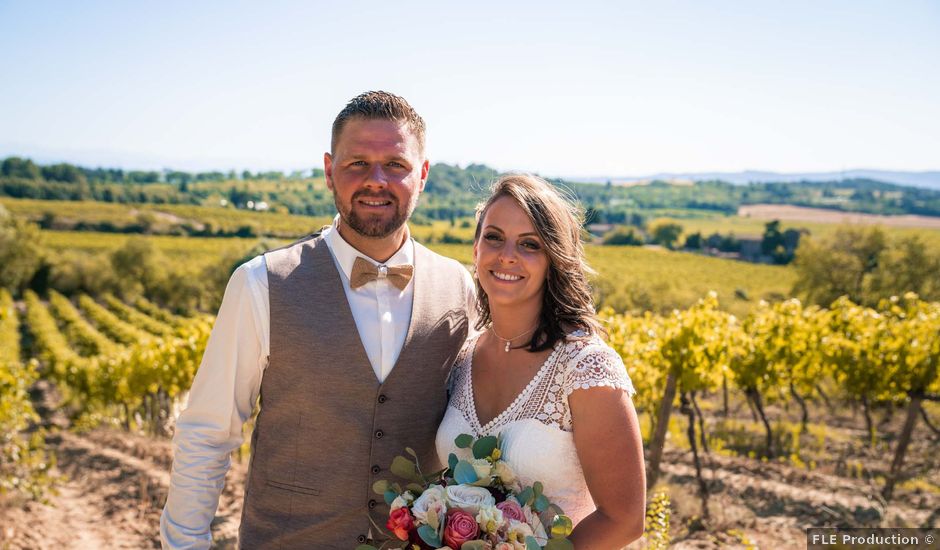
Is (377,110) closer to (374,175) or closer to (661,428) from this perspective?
(374,175)

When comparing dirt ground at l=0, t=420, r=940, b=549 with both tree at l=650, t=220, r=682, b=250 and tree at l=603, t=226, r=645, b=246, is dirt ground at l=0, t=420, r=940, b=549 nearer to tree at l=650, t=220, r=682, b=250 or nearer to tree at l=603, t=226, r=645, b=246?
tree at l=603, t=226, r=645, b=246

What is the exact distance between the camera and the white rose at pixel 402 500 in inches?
68.2

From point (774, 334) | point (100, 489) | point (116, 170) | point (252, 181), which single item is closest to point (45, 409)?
point (100, 489)

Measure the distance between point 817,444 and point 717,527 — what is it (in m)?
5.11

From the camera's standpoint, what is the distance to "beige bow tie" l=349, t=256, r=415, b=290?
2369 millimetres

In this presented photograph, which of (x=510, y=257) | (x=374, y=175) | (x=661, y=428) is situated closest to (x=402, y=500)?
(x=510, y=257)

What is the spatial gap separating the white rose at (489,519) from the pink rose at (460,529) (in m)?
0.02

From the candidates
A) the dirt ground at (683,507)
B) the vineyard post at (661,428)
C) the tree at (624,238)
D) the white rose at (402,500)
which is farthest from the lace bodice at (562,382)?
the tree at (624,238)

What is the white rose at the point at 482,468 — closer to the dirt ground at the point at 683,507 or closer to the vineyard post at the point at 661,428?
the dirt ground at the point at 683,507

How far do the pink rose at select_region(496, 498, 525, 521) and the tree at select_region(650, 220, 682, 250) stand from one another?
75.2m

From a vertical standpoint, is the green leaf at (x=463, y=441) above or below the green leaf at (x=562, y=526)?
above

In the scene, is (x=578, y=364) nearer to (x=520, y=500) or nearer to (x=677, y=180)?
(x=520, y=500)

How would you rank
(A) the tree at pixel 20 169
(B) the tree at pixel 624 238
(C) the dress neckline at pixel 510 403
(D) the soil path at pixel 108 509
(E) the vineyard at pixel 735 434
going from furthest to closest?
(A) the tree at pixel 20 169 → (B) the tree at pixel 624 238 → (E) the vineyard at pixel 735 434 → (D) the soil path at pixel 108 509 → (C) the dress neckline at pixel 510 403

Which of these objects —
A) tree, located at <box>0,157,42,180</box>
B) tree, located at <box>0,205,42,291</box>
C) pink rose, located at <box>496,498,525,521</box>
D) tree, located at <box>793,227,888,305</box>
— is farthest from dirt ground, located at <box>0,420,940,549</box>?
tree, located at <box>0,157,42,180</box>
